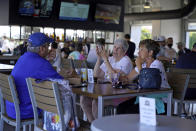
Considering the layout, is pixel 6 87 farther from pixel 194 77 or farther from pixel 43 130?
pixel 194 77

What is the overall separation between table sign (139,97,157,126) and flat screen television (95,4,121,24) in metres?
10.4

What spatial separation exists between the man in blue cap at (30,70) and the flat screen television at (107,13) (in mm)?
8939

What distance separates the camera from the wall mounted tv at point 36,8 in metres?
9.84

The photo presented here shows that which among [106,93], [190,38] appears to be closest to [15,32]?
[106,93]

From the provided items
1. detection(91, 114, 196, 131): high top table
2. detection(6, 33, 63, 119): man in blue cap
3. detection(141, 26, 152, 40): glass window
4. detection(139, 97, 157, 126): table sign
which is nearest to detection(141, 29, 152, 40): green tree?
Result: detection(141, 26, 152, 40): glass window

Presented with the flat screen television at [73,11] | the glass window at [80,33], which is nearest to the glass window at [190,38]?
the glass window at [80,33]

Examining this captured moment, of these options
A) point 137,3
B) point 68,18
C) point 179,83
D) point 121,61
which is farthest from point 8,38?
point 137,3

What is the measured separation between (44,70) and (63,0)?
331 inches

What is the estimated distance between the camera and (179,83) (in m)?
3.90

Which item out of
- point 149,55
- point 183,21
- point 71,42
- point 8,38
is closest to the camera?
point 149,55

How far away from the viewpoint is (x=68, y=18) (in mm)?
11242

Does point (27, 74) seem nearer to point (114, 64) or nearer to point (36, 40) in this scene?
point (36, 40)

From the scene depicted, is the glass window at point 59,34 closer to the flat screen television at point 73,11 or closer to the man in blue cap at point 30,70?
the flat screen television at point 73,11

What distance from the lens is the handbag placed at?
3154 millimetres
